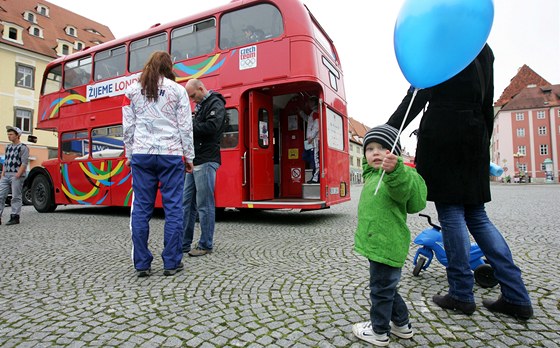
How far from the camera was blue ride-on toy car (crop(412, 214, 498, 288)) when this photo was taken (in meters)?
2.43

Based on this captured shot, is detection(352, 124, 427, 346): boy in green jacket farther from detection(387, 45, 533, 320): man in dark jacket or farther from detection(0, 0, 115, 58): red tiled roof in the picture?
detection(0, 0, 115, 58): red tiled roof

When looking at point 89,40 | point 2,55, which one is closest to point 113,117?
point 2,55

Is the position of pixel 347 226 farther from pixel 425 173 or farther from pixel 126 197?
pixel 126 197

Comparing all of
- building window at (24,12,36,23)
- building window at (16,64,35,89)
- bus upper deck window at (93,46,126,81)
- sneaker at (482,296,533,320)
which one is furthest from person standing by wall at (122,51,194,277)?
building window at (24,12,36,23)

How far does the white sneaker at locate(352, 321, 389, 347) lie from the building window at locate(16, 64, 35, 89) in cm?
3363

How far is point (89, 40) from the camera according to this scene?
35594 mm

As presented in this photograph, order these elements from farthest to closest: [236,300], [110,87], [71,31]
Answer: [71,31], [110,87], [236,300]

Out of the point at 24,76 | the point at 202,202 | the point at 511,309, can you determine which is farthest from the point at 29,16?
the point at 511,309

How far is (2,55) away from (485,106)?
3404 centimetres

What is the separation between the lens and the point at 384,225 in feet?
5.31

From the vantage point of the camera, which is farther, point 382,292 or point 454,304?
point 454,304

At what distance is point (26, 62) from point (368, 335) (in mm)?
34706

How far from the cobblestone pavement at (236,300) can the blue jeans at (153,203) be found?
0.19 m

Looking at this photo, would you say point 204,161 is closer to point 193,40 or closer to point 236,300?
point 236,300
